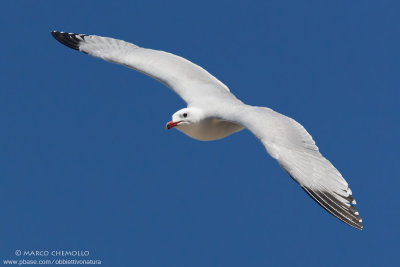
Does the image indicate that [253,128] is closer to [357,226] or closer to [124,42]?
[357,226]

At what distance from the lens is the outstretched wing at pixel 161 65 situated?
422 inches

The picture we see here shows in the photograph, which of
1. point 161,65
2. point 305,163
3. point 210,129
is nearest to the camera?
point 305,163

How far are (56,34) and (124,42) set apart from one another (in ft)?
4.10

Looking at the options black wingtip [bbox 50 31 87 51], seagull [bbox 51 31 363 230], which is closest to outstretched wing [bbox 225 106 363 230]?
seagull [bbox 51 31 363 230]

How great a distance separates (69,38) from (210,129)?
334 centimetres

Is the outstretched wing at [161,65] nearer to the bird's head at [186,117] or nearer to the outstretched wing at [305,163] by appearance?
the bird's head at [186,117]

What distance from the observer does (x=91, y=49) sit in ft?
39.2

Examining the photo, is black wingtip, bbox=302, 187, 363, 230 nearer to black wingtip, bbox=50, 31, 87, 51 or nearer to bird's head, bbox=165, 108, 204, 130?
bird's head, bbox=165, 108, 204, 130

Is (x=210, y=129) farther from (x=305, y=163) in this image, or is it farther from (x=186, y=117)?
(x=305, y=163)

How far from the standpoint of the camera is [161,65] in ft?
36.9

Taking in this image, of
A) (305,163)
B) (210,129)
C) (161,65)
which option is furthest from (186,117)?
(305,163)

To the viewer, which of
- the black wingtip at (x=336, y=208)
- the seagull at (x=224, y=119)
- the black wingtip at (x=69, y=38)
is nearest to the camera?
the black wingtip at (x=336, y=208)

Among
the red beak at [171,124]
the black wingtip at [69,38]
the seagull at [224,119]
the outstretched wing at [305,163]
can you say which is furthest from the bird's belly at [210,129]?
the black wingtip at [69,38]

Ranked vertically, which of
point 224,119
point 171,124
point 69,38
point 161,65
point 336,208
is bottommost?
point 336,208
